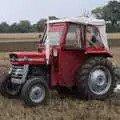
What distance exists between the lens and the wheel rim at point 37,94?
9.80 metres

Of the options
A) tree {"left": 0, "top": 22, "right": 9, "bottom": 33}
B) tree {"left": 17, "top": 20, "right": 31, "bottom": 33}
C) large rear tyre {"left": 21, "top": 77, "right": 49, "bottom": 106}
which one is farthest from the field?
tree {"left": 0, "top": 22, "right": 9, "bottom": 33}

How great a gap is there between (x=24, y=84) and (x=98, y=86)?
190 cm

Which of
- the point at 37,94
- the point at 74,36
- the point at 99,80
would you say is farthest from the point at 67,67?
the point at 37,94

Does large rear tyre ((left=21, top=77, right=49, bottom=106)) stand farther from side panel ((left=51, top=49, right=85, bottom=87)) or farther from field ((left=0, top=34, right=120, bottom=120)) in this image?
side panel ((left=51, top=49, right=85, bottom=87))

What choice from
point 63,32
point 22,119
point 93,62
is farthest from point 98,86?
point 22,119

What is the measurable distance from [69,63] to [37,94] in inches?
48.7

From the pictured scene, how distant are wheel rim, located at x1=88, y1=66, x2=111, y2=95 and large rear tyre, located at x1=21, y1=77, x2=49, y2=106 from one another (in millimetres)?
1270

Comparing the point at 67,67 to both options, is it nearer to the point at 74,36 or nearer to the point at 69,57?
the point at 69,57

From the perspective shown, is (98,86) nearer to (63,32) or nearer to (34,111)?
(63,32)

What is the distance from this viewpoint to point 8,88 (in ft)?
36.1

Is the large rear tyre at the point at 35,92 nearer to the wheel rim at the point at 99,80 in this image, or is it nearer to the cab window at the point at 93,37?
the wheel rim at the point at 99,80

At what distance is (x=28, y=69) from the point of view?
10.4 metres

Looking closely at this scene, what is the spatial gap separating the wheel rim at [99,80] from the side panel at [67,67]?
399 millimetres

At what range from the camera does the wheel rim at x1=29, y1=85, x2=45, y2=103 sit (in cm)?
980
